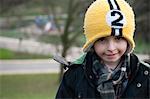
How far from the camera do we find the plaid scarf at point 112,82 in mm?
2314

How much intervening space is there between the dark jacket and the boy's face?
83mm

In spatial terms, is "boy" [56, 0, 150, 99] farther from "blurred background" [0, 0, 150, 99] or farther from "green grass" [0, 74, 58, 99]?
"green grass" [0, 74, 58, 99]

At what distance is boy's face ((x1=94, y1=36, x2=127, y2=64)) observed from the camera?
231 cm

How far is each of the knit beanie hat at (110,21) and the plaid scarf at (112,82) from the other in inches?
5.8

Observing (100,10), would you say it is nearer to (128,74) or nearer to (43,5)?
(128,74)

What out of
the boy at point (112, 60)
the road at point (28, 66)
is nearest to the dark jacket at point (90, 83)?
the boy at point (112, 60)

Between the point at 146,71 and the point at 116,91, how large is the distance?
177 millimetres

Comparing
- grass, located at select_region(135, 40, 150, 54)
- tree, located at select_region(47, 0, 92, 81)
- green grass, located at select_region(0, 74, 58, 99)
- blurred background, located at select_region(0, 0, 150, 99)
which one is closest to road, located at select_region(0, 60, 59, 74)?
blurred background, located at select_region(0, 0, 150, 99)

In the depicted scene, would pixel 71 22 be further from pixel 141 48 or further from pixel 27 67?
pixel 27 67

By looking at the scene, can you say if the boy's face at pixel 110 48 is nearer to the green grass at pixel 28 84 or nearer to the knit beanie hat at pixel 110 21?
the knit beanie hat at pixel 110 21

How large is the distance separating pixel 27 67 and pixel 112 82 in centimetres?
2120

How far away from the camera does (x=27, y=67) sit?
2336cm

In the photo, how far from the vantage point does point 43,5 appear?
18500 millimetres

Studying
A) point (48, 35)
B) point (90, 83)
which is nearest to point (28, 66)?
point (48, 35)
